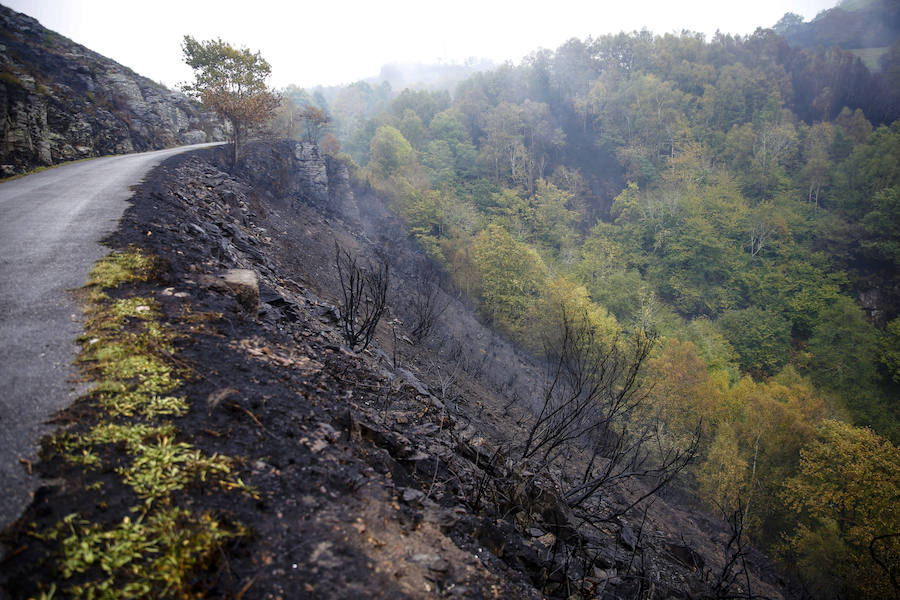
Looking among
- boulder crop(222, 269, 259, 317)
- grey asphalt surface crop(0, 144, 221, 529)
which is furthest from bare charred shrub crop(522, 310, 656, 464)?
grey asphalt surface crop(0, 144, 221, 529)

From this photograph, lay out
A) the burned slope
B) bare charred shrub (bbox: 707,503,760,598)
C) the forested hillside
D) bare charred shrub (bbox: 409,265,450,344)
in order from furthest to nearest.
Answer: the forested hillside, bare charred shrub (bbox: 409,265,450,344), bare charred shrub (bbox: 707,503,760,598), the burned slope

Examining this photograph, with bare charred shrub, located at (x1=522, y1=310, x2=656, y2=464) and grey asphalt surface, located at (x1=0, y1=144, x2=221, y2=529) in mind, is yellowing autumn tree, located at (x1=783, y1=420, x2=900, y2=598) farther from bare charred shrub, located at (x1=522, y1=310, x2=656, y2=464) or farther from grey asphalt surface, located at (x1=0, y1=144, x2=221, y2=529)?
grey asphalt surface, located at (x1=0, y1=144, x2=221, y2=529)

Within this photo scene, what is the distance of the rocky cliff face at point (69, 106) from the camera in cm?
1145

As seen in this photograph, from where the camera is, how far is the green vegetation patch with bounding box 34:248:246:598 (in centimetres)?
204

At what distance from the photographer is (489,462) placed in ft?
19.8

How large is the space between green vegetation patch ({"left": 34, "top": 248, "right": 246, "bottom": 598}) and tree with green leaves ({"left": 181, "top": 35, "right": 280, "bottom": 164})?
16289mm

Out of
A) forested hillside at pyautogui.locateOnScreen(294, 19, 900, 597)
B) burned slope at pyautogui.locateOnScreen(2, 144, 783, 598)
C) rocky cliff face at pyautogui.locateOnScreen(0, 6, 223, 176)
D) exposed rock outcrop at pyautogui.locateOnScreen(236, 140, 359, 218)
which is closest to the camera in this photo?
burned slope at pyautogui.locateOnScreen(2, 144, 783, 598)

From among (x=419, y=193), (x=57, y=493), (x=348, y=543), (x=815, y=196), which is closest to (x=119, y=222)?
(x=57, y=493)

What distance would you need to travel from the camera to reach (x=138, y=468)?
103 inches

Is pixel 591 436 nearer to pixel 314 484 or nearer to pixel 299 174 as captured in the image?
pixel 314 484

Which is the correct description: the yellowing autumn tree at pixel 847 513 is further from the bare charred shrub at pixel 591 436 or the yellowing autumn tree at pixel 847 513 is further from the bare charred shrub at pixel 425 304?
the bare charred shrub at pixel 425 304

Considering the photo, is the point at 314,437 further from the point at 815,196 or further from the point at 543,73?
the point at 543,73

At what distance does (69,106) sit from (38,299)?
1599 cm

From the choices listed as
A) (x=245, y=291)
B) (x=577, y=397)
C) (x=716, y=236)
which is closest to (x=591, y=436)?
(x=577, y=397)
